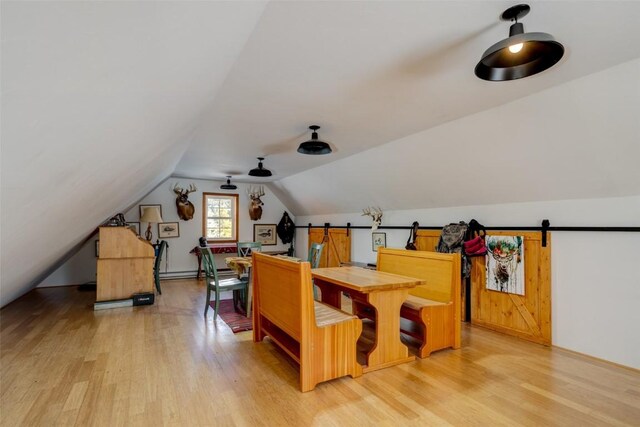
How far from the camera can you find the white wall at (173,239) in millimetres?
7039

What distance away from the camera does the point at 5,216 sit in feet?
5.54

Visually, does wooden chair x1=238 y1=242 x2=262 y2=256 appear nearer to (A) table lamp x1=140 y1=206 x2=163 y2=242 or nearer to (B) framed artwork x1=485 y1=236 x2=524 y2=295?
(A) table lamp x1=140 y1=206 x2=163 y2=242

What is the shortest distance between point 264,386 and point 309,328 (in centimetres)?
61

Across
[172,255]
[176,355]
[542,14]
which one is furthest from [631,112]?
[172,255]

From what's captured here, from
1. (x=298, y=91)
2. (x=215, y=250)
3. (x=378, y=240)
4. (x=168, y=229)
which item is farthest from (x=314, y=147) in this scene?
(x=168, y=229)

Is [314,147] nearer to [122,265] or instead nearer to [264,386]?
[264,386]

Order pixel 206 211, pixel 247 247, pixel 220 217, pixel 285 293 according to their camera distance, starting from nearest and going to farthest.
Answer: pixel 285 293
pixel 247 247
pixel 206 211
pixel 220 217

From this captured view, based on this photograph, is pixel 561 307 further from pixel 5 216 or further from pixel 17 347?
pixel 17 347

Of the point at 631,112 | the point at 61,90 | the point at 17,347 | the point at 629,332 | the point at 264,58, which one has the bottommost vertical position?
the point at 17,347

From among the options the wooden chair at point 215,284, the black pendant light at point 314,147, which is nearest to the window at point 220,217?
the wooden chair at point 215,284

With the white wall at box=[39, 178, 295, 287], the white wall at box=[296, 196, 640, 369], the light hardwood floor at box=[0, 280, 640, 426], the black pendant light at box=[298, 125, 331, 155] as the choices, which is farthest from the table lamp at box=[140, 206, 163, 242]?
the white wall at box=[296, 196, 640, 369]

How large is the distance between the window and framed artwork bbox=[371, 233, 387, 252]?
4.19 m

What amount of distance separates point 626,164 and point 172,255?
839 cm

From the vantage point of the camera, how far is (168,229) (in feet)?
26.1
